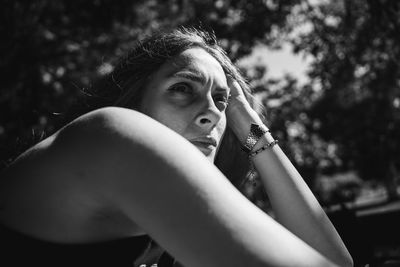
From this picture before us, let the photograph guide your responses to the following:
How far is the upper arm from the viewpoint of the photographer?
80 cm

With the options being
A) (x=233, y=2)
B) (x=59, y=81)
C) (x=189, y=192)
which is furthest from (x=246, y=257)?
(x=59, y=81)

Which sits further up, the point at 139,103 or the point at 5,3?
the point at 5,3

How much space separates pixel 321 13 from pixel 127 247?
22.7 feet

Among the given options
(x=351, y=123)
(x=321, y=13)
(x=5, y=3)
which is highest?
(x=5, y=3)

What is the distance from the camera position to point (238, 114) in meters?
2.48

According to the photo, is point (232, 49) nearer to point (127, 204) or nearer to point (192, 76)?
point (192, 76)

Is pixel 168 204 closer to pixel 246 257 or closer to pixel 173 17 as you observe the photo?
pixel 246 257

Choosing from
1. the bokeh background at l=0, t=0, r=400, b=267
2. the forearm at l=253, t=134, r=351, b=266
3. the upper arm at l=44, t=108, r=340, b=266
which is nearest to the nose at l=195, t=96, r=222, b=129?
the forearm at l=253, t=134, r=351, b=266

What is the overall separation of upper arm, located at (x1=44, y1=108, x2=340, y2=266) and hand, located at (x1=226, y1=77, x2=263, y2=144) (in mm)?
1484

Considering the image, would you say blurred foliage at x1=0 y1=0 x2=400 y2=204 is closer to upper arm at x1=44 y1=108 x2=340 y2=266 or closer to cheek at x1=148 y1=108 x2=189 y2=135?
cheek at x1=148 y1=108 x2=189 y2=135

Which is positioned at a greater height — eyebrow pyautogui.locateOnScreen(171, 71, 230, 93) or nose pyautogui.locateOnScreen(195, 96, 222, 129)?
eyebrow pyautogui.locateOnScreen(171, 71, 230, 93)

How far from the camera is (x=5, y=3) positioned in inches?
258

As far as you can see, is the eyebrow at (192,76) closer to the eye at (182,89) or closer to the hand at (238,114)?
the eye at (182,89)

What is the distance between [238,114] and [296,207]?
825 mm
